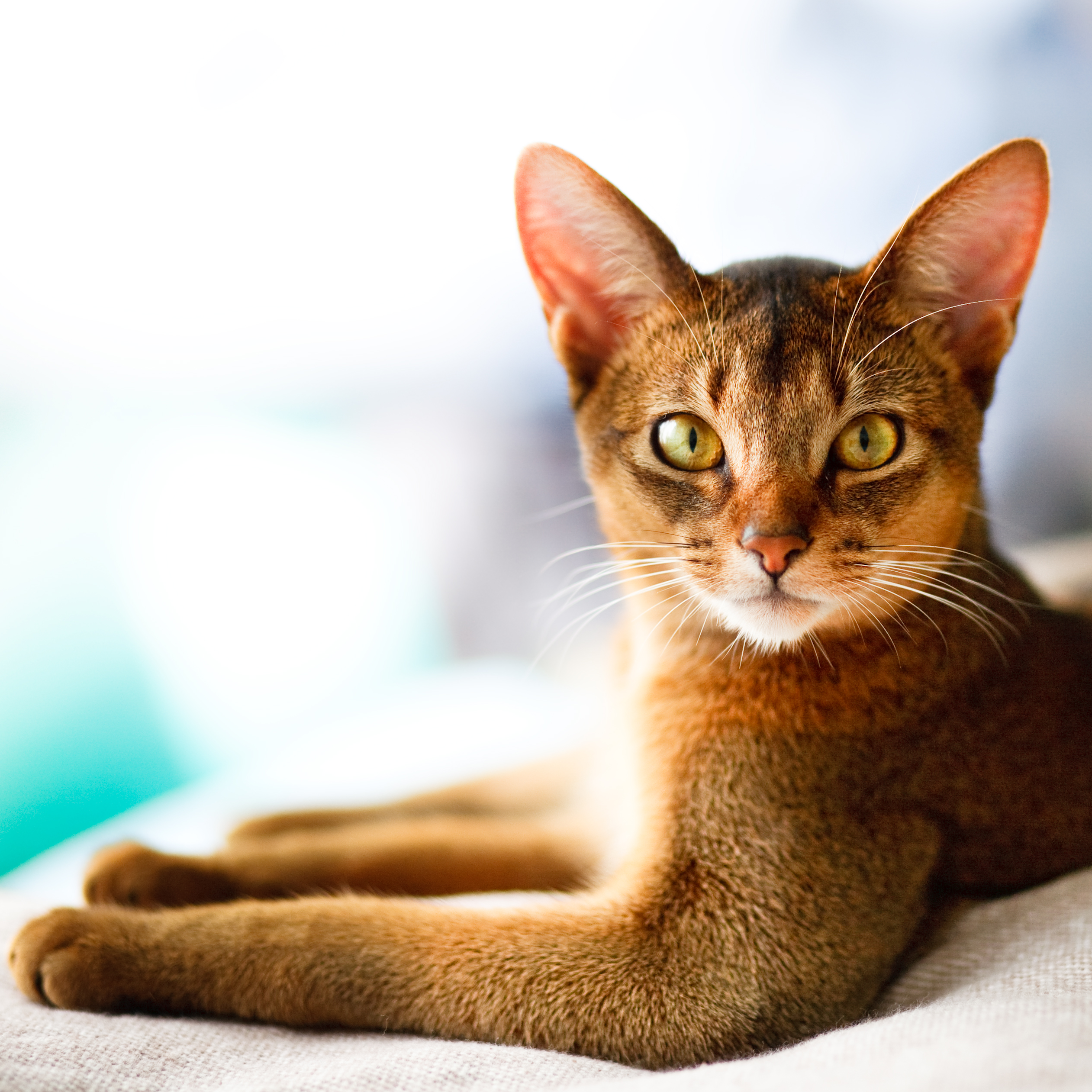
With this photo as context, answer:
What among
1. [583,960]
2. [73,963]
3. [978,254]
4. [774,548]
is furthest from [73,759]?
[978,254]

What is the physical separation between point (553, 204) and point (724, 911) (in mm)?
837

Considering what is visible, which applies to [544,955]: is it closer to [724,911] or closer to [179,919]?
[724,911]

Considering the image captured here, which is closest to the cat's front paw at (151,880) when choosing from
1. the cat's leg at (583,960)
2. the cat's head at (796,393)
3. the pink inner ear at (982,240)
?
the cat's leg at (583,960)

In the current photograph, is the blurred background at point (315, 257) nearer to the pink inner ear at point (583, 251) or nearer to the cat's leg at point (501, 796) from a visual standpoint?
the cat's leg at point (501, 796)

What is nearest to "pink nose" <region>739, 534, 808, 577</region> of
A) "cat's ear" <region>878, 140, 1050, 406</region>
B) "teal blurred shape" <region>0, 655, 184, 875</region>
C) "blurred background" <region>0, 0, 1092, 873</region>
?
"cat's ear" <region>878, 140, 1050, 406</region>

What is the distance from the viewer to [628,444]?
1146 mm

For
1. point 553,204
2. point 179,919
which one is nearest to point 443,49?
point 553,204

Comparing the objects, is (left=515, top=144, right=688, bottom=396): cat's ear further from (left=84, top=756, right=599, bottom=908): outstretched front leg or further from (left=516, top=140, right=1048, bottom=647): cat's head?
(left=84, top=756, right=599, bottom=908): outstretched front leg

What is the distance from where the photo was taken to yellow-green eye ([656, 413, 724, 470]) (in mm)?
1074

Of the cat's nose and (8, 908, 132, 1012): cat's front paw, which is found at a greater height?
the cat's nose

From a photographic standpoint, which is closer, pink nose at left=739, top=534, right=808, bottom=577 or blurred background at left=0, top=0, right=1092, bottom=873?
pink nose at left=739, top=534, right=808, bottom=577

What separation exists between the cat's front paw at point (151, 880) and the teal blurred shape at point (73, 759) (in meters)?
0.57

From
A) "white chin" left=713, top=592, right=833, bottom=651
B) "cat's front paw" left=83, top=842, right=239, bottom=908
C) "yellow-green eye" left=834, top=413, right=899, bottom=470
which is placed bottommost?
"cat's front paw" left=83, top=842, right=239, bottom=908

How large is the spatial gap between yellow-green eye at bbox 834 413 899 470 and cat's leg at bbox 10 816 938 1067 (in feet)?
1.30
